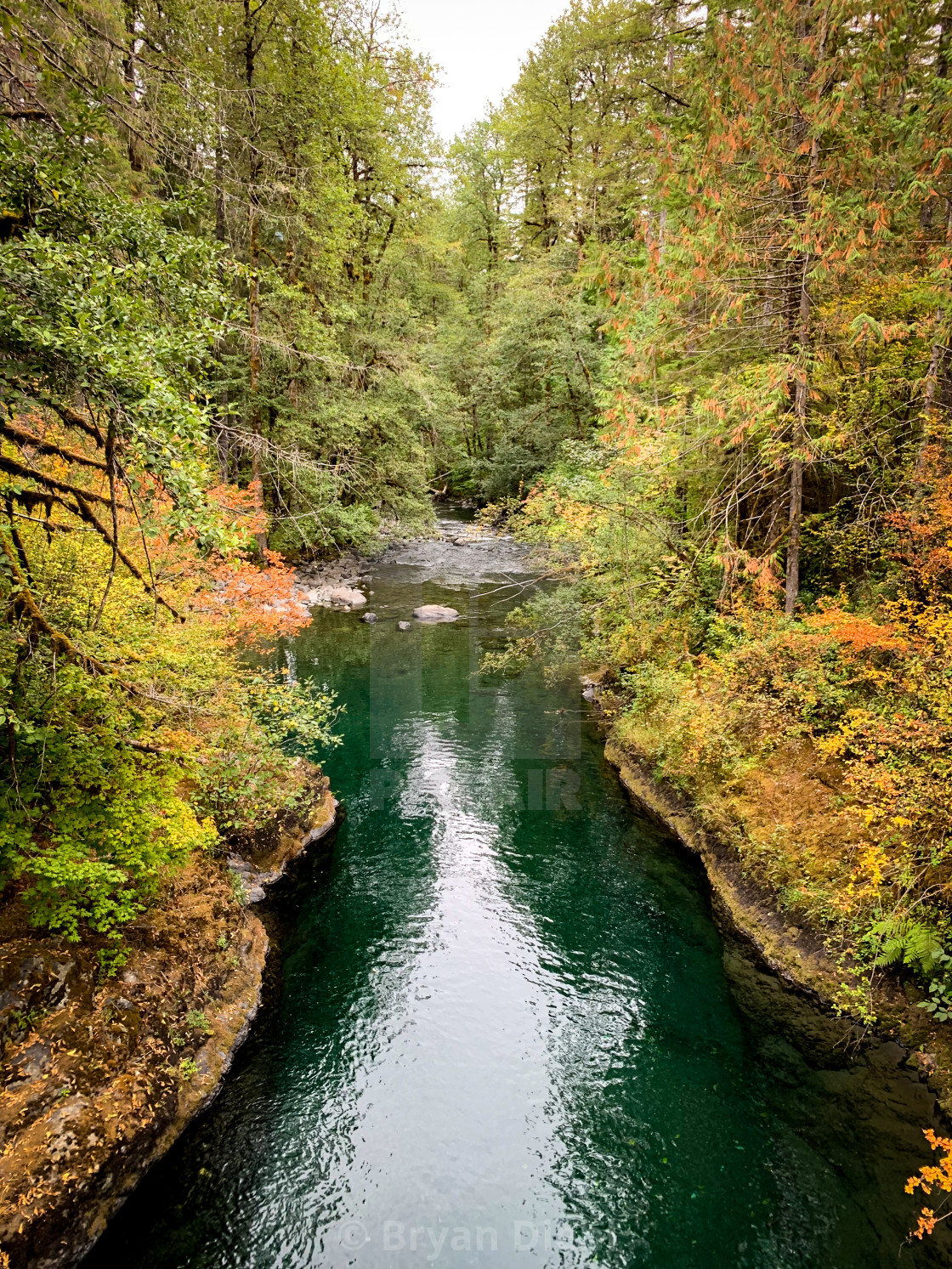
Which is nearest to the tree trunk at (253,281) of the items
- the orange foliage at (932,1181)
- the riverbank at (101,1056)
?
the riverbank at (101,1056)

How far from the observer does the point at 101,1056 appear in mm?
5367

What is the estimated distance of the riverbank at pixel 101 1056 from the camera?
4.64 metres

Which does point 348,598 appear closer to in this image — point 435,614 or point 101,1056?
point 435,614

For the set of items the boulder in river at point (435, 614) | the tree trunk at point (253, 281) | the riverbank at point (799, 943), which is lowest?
the riverbank at point (799, 943)

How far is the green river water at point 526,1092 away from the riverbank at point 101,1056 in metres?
0.34

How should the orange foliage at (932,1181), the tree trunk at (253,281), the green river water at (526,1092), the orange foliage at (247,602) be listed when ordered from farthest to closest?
the tree trunk at (253,281) → the orange foliage at (247,602) → the green river water at (526,1092) → the orange foliage at (932,1181)

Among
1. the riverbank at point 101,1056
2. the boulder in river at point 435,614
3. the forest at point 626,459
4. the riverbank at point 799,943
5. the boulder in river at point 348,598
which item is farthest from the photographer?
the boulder in river at point 348,598

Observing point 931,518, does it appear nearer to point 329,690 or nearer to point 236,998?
point 236,998

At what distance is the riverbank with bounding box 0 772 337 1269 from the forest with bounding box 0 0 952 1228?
15.9 inches

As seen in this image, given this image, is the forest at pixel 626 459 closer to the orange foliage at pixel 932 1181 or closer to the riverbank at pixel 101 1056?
the riverbank at pixel 101 1056

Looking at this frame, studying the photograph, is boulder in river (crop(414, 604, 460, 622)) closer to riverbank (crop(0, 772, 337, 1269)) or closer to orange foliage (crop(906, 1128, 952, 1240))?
riverbank (crop(0, 772, 337, 1269))

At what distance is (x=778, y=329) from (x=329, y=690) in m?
12.0

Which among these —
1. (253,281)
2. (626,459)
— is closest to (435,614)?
(253,281)

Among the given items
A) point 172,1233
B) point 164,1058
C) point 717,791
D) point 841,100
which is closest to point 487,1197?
point 172,1233
